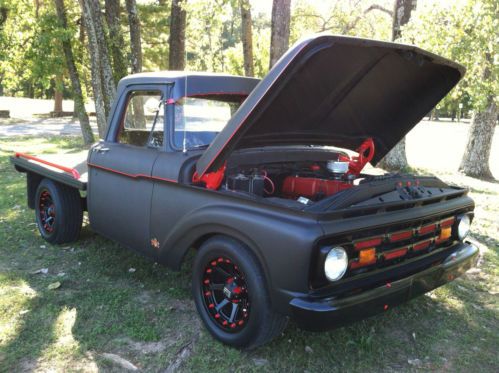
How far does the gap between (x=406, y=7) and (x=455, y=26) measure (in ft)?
12.0

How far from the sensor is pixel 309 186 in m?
3.65

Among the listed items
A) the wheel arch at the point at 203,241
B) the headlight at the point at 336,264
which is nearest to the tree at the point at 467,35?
the headlight at the point at 336,264

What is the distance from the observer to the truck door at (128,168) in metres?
3.75

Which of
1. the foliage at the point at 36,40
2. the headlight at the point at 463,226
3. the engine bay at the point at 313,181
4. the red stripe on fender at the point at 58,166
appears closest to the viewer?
the engine bay at the point at 313,181

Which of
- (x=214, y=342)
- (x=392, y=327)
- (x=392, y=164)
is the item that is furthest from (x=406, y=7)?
(x=214, y=342)

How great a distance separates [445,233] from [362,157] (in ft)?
3.80

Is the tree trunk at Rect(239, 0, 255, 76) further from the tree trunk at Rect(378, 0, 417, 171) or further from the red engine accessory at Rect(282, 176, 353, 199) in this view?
the red engine accessory at Rect(282, 176, 353, 199)

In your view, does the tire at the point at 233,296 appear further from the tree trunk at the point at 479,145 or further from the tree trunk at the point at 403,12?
the tree trunk at the point at 479,145

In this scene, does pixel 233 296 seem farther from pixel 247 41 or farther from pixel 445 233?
pixel 247 41

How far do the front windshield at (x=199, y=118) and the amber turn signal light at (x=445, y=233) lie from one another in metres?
1.84

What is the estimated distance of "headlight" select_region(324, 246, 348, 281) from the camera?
264cm

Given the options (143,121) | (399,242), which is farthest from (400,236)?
(143,121)

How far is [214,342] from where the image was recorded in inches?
127

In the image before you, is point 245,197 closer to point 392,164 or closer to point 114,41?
point 392,164
